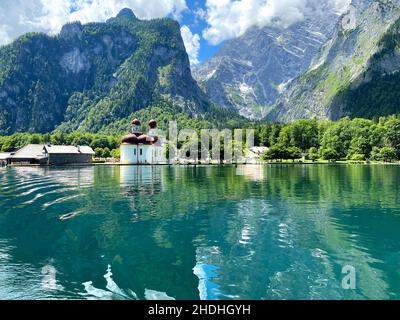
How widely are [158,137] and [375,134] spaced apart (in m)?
87.6

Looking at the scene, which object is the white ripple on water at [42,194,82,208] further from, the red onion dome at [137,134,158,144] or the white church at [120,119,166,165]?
the red onion dome at [137,134,158,144]

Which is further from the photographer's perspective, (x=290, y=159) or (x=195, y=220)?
(x=290, y=159)

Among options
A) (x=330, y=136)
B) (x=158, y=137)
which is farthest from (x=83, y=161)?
(x=330, y=136)

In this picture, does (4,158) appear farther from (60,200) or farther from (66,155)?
(60,200)

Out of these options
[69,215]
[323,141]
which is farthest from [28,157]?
[69,215]

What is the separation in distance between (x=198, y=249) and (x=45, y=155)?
414 feet

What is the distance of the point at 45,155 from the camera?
436ft

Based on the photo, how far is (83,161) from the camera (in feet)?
464

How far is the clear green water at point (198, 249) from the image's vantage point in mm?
13352

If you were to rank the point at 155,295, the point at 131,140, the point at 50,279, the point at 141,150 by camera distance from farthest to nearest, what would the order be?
the point at 141,150, the point at 131,140, the point at 50,279, the point at 155,295

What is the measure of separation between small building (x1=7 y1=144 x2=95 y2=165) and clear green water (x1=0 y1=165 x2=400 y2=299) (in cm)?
10434

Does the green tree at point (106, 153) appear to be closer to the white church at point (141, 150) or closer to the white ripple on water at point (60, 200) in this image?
the white church at point (141, 150)

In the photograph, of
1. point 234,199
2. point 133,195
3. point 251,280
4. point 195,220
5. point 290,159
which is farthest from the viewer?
point 290,159
